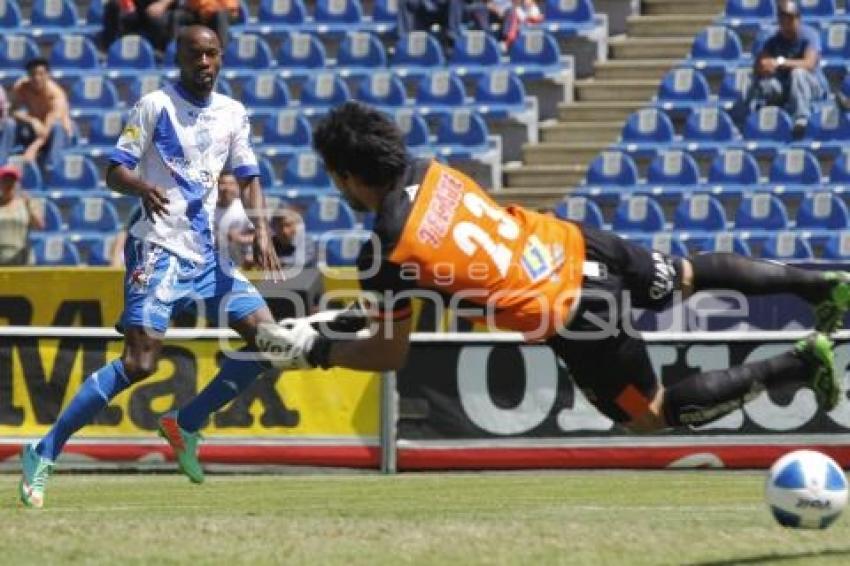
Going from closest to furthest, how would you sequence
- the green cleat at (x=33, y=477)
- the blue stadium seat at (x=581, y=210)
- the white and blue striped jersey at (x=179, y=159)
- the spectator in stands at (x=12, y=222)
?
1. the green cleat at (x=33, y=477)
2. the white and blue striped jersey at (x=179, y=159)
3. the spectator in stands at (x=12, y=222)
4. the blue stadium seat at (x=581, y=210)

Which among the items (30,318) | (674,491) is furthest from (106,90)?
(674,491)

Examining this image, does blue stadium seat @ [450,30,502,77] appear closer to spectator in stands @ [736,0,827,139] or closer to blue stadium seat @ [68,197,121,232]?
spectator in stands @ [736,0,827,139]

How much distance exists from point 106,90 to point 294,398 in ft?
27.7

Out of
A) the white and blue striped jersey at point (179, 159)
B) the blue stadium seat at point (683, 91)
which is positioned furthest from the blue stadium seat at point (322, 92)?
the white and blue striped jersey at point (179, 159)

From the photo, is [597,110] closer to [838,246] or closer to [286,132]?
[286,132]

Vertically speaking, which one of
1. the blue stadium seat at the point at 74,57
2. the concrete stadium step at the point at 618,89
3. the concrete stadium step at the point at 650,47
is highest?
the concrete stadium step at the point at 650,47

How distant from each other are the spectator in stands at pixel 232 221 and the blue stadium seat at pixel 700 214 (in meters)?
4.37

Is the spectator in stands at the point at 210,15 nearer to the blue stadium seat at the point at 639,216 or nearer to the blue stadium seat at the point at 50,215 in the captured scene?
the blue stadium seat at the point at 50,215

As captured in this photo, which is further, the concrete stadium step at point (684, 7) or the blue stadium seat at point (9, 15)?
the blue stadium seat at point (9, 15)

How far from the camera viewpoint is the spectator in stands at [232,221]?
635 inches

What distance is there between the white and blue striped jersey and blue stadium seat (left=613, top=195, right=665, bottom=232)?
8.19 metres

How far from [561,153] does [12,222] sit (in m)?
5.76

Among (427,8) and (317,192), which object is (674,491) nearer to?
(317,192)

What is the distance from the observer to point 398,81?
2059 cm
